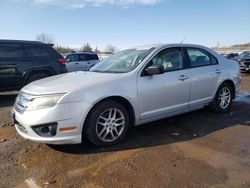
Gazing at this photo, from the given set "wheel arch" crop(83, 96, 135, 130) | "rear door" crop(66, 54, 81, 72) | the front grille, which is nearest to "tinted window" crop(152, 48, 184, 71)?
"wheel arch" crop(83, 96, 135, 130)

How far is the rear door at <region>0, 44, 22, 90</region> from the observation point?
8180mm

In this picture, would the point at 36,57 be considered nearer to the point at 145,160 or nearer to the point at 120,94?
the point at 120,94

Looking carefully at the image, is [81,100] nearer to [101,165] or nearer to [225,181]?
[101,165]

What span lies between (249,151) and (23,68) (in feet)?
21.6

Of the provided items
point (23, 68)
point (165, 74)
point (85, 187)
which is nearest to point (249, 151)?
point (165, 74)

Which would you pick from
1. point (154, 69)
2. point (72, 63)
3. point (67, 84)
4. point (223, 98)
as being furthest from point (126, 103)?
point (72, 63)

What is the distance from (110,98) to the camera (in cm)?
434

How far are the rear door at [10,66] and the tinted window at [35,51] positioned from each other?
0.72 feet

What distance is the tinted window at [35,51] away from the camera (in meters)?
8.59

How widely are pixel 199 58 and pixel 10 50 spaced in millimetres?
5505

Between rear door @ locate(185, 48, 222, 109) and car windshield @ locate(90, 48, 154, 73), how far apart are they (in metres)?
1.01

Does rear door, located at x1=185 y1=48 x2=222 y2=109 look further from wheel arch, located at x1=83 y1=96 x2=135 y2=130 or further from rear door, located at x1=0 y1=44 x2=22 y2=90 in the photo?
rear door, located at x1=0 y1=44 x2=22 y2=90

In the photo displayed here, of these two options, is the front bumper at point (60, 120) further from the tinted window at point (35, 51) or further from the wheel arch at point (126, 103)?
the tinted window at point (35, 51)

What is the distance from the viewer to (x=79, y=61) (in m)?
16.6
